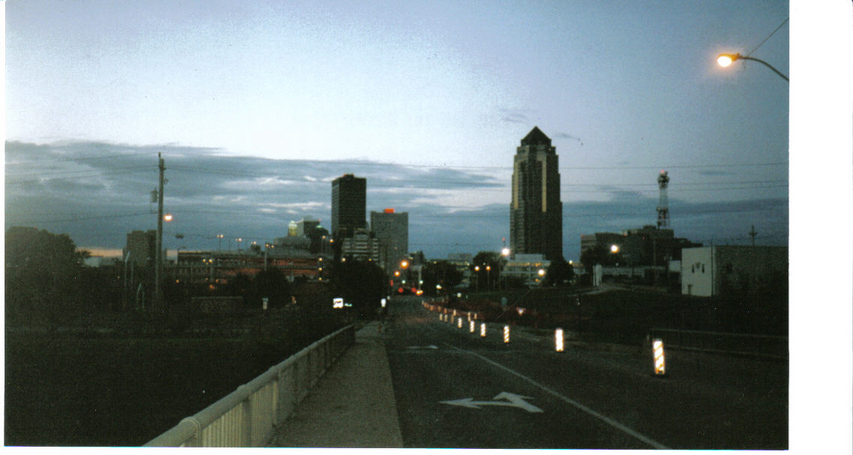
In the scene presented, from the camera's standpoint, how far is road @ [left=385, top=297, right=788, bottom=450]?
941 centimetres

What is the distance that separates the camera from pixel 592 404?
12.3 meters

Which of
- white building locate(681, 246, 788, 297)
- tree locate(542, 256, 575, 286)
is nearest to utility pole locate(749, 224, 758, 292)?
Result: white building locate(681, 246, 788, 297)

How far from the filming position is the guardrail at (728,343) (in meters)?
20.5

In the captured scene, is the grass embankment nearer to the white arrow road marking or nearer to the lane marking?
the white arrow road marking

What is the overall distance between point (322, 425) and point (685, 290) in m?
65.9

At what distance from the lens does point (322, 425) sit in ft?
34.1

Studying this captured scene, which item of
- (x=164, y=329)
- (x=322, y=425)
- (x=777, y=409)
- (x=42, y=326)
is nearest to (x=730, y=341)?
(x=777, y=409)

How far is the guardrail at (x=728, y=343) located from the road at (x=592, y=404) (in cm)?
52

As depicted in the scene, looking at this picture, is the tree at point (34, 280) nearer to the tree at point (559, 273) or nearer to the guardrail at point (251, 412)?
the guardrail at point (251, 412)

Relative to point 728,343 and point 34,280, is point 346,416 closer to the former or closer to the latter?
point 728,343

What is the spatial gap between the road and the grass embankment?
14.2ft

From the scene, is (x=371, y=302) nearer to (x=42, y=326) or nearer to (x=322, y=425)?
(x=42, y=326)

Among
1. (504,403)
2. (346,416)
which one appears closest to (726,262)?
(504,403)

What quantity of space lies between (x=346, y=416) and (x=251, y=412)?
4.09 meters
